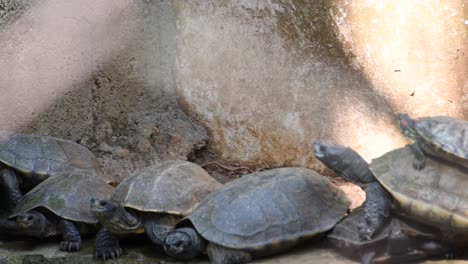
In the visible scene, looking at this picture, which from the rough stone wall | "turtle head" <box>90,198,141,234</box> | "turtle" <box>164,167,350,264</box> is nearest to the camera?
"turtle" <box>164,167,350,264</box>

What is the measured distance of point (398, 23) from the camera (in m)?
4.99

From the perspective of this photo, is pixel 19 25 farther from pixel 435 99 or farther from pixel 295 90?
pixel 435 99

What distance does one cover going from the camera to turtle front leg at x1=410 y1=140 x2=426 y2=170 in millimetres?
4168

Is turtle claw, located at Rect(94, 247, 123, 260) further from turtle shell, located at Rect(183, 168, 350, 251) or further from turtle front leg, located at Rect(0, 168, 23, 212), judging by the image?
turtle front leg, located at Rect(0, 168, 23, 212)

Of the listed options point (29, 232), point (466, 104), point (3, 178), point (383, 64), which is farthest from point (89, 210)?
point (466, 104)

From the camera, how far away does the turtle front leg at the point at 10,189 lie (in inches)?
208

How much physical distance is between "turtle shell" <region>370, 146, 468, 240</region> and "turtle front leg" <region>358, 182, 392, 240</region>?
0.07 meters

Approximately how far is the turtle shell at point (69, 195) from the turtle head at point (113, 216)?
39 cm

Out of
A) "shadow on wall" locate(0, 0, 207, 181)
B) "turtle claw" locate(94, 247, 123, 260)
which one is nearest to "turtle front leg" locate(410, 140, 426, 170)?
"turtle claw" locate(94, 247, 123, 260)

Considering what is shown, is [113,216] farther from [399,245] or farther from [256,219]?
[399,245]

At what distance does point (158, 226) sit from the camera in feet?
15.0

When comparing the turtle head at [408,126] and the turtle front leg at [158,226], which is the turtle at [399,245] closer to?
the turtle head at [408,126]

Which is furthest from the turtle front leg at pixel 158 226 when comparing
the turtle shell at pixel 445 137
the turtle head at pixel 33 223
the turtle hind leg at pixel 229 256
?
the turtle shell at pixel 445 137

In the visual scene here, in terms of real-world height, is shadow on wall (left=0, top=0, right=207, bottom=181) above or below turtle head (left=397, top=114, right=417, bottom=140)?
below
